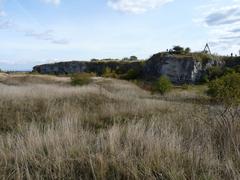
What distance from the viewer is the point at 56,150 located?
15.0 feet

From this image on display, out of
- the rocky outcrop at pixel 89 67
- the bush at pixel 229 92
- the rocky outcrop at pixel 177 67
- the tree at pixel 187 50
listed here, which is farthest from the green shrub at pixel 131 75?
the bush at pixel 229 92

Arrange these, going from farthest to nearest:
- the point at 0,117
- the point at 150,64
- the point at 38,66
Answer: the point at 38,66 → the point at 150,64 → the point at 0,117

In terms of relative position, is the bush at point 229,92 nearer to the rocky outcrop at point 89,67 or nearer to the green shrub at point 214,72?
the green shrub at point 214,72

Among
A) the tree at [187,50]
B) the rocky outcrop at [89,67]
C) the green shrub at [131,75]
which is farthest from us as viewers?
the rocky outcrop at [89,67]

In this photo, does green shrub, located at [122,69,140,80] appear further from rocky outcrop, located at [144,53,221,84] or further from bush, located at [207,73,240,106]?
bush, located at [207,73,240,106]

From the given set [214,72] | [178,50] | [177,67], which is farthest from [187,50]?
[214,72]

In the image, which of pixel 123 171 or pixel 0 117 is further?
pixel 0 117

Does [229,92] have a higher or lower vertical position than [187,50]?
lower

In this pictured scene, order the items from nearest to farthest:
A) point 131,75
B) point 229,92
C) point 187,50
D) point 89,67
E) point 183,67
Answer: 1. point 229,92
2. point 183,67
3. point 131,75
4. point 187,50
5. point 89,67

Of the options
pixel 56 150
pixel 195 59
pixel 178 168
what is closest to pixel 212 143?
pixel 178 168

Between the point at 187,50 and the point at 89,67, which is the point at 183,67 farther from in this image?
Answer: the point at 89,67

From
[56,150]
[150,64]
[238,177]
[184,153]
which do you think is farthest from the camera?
[150,64]

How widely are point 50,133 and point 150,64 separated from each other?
55000 millimetres

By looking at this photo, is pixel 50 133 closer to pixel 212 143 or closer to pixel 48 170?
pixel 48 170
